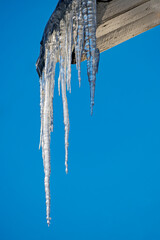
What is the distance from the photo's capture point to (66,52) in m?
0.57

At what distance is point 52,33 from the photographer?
0.57 m

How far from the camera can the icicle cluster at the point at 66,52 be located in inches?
20.0

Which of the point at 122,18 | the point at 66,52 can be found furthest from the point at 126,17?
the point at 66,52

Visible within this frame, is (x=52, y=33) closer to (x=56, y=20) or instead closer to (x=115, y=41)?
(x=56, y=20)

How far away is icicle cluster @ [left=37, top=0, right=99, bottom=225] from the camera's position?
1.67ft

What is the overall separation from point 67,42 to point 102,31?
4.1 inches

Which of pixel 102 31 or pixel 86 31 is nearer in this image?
pixel 86 31

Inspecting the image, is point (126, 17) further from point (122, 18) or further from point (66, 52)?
point (66, 52)

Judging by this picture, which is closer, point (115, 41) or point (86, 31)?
point (86, 31)

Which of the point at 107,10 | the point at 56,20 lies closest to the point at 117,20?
the point at 107,10

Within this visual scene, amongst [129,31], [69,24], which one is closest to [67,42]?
[69,24]

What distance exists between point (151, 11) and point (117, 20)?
74mm

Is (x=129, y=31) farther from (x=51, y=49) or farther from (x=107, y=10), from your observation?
(x=51, y=49)

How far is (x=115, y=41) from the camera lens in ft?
2.11
